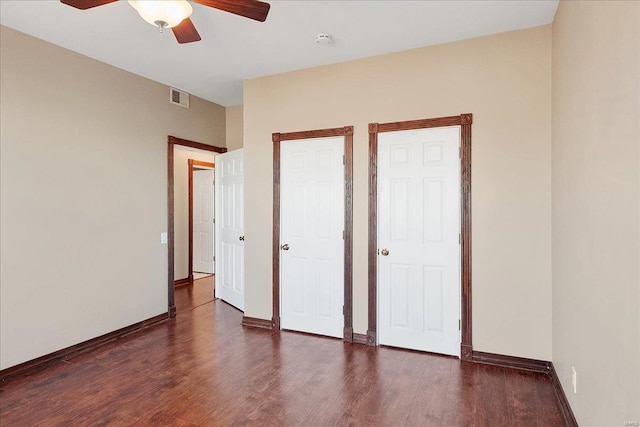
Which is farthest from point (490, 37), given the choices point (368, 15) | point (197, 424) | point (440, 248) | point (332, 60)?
point (197, 424)

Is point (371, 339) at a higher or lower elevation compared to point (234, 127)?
lower

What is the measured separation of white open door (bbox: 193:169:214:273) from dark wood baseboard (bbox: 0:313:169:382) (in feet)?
9.24

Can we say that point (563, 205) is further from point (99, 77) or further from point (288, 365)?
point (99, 77)

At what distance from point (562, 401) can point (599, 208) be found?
151 cm

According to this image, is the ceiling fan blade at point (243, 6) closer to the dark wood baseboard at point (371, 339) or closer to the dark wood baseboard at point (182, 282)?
the dark wood baseboard at point (371, 339)

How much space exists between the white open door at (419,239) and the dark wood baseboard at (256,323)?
1284 mm

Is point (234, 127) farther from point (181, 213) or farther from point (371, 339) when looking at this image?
point (371, 339)

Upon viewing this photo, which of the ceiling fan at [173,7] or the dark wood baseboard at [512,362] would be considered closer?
the ceiling fan at [173,7]

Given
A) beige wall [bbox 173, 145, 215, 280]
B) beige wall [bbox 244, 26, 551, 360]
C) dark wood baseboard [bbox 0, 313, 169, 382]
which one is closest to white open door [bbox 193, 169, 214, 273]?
beige wall [bbox 173, 145, 215, 280]

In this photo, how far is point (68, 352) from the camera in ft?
11.3

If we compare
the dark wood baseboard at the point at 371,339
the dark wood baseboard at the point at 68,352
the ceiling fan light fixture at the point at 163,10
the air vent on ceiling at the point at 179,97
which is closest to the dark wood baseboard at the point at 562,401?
the dark wood baseboard at the point at 371,339

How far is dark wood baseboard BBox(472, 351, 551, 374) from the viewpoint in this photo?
119 inches

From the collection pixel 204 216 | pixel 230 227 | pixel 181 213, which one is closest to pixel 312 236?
pixel 230 227

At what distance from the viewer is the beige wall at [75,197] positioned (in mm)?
3070
